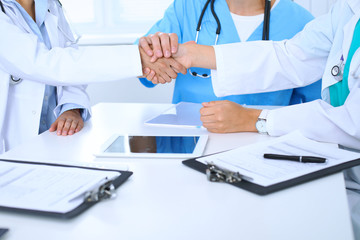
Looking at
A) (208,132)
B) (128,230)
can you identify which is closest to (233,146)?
(208,132)

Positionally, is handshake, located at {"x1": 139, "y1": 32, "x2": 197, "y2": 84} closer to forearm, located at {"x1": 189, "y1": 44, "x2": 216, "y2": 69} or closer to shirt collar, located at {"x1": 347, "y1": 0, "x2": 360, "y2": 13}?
forearm, located at {"x1": 189, "y1": 44, "x2": 216, "y2": 69}

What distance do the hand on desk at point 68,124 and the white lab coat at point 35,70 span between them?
93 millimetres

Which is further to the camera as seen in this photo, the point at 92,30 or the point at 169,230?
the point at 92,30

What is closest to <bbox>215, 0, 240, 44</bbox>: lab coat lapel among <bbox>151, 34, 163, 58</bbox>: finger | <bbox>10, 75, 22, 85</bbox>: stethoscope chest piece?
<bbox>151, 34, 163, 58</bbox>: finger

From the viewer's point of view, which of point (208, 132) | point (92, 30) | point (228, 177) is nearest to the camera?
point (228, 177)

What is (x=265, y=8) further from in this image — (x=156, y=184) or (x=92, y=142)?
(x=156, y=184)

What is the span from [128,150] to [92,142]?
0.15 metres

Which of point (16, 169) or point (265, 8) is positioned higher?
point (265, 8)

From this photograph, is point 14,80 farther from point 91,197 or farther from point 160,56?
point 91,197

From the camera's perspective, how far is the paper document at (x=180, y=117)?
46.7 inches

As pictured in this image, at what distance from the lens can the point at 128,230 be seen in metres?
0.57

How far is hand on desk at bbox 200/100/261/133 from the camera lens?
1.10m

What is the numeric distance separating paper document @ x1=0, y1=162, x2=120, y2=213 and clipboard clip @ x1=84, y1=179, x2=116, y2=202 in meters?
0.01

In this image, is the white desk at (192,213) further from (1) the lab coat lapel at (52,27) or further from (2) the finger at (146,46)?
(1) the lab coat lapel at (52,27)
